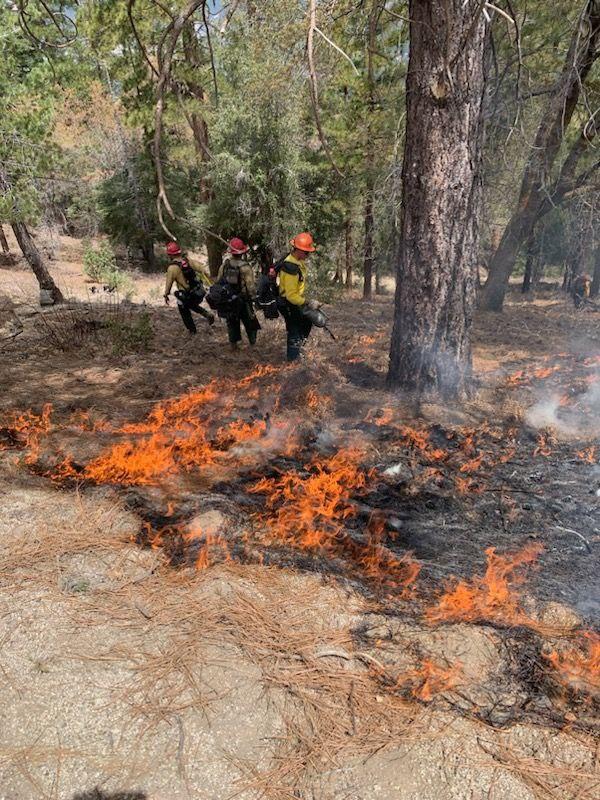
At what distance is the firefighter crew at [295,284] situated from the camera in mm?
6688

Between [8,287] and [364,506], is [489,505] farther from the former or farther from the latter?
[8,287]

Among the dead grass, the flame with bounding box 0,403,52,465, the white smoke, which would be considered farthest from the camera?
the white smoke

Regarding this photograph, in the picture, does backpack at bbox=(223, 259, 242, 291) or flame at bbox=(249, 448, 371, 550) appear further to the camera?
backpack at bbox=(223, 259, 242, 291)

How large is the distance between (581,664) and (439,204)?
13.8ft

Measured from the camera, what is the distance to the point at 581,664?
252 cm

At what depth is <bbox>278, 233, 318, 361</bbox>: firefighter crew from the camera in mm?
6688

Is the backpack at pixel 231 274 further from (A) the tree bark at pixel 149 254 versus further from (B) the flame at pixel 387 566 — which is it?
(A) the tree bark at pixel 149 254

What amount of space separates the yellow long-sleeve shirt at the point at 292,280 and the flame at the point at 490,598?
4.57 meters

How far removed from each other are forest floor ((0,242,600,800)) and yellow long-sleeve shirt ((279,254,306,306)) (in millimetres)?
1440

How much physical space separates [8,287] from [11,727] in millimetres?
21591

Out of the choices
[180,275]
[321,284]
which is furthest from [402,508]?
[321,284]

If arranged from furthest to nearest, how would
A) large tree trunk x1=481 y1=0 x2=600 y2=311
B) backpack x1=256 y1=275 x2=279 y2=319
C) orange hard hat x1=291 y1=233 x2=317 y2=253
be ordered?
large tree trunk x1=481 y1=0 x2=600 y2=311, backpack x1=256 y1=275 x2=279 y2=319, orange hard hat x1=291 y1=233 x2=317 y2=253

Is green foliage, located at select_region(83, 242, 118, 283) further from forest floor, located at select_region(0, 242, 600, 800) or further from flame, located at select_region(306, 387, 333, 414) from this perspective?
flame, located at select_region(306, 387, 333, 414)

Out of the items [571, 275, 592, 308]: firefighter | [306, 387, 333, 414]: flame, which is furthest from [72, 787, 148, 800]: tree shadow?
[571, 275, 592, 308]: firefighter
